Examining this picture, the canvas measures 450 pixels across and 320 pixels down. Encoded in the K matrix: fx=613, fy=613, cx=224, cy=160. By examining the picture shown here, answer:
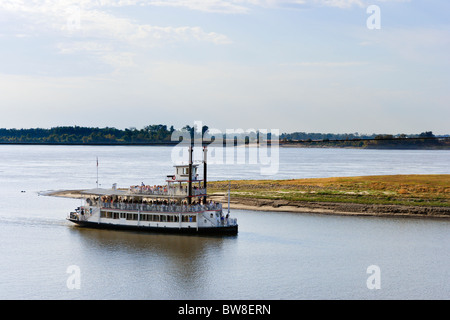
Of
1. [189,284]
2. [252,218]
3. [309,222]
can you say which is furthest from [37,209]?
[189,284]

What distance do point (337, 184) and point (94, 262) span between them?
199ft

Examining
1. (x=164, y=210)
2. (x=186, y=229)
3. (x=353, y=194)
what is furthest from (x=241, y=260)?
(x=353, y=194)

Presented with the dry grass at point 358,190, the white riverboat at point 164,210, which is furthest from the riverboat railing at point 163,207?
the dry grass at point 358,190

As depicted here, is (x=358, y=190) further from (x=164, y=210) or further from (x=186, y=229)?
(x=164, y=210)

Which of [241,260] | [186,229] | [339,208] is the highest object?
[339,208]

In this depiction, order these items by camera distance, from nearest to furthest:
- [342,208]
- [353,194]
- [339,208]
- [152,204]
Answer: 1. [152,204]
2. [342,208]
3. [339,208]
4. [353,194]

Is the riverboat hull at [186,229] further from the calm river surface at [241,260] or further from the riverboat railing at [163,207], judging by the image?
the riverboat railing at [163,207]

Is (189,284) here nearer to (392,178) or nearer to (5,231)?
(5,231)

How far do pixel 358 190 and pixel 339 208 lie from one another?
13820 mm

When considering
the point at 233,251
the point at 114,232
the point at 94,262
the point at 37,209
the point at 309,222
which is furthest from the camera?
the point at 37,209

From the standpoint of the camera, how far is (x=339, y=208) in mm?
86750

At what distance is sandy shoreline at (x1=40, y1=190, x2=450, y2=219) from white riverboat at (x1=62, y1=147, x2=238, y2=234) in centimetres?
2060
